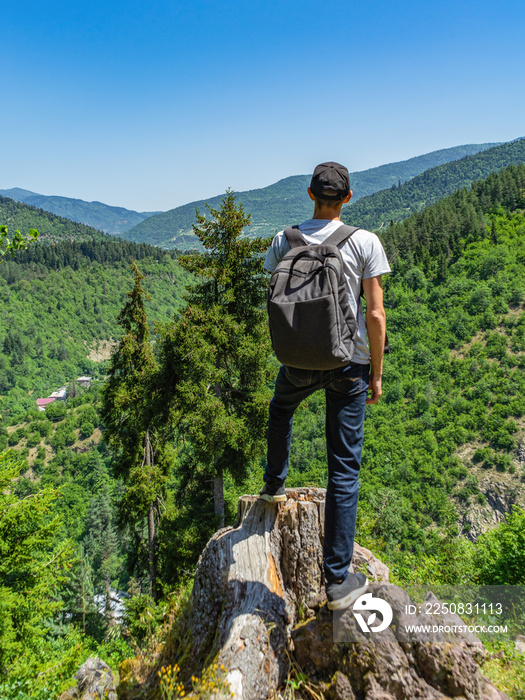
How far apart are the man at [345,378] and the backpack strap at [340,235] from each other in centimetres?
3

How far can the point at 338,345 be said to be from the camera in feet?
6.99

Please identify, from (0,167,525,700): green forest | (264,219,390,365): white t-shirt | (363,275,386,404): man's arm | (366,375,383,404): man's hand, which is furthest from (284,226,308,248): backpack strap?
(0,167,525,700): green forest

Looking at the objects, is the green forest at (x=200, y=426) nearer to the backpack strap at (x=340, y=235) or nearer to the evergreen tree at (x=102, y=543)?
the evergreen tree at (x=102, y=543)

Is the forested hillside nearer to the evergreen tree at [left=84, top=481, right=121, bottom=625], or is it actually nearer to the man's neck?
the evergreen tree at [left=84, top=481, right=121, bottom=625]

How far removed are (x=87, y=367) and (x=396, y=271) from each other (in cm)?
11266

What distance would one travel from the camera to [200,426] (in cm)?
823

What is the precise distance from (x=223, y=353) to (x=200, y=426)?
1.90 m

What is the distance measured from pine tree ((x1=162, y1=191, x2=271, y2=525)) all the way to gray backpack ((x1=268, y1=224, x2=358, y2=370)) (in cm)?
620

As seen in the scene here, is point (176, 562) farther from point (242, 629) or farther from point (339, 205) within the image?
point (339, 205)

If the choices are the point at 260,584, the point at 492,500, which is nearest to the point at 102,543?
the point at 492,500

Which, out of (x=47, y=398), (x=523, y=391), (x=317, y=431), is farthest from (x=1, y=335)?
(x=523, y=391)

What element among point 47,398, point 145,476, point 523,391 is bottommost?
point 47,398

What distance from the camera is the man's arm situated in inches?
88.3

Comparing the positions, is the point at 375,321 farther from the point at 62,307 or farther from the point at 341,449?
the point at 62,307
